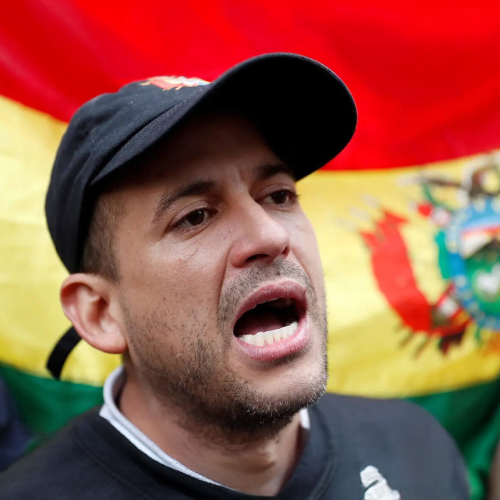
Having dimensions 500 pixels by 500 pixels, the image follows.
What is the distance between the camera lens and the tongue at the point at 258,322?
1.16 metres

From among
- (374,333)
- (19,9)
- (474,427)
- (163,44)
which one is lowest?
(474,427)

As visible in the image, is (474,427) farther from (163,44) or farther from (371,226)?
(163,44)

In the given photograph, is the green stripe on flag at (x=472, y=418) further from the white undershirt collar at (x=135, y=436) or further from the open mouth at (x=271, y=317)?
the white undershirt collar at (x=135, y=436)

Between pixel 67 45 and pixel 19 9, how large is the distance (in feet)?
0.55

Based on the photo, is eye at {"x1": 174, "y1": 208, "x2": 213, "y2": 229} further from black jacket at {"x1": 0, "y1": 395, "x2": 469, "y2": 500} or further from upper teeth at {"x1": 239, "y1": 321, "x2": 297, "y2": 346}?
black jacket at {"x1": 0, "y1": 395, "x2": 469, "y2": 500}

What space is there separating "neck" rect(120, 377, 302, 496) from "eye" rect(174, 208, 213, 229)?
0.41m

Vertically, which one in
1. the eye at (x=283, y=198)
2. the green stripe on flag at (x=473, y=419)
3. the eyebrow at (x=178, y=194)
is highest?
the eyebrow at (x=178, y=194)

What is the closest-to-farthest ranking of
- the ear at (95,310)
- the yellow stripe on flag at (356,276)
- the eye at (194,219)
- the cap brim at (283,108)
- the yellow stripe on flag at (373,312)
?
the cap brim at (283,108) < the eye at (194,219) < the ear at (95,310) < the yellow stripe on flag at (356,276) < the yellow stripe on flag at (373,312)

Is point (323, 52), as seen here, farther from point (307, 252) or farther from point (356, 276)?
point (307, 252)

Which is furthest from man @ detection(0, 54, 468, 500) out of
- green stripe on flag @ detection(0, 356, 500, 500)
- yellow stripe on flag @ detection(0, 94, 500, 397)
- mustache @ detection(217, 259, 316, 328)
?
green stripe on flag @ detection(0, 356, 500, 500)

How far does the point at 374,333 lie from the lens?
1912mm

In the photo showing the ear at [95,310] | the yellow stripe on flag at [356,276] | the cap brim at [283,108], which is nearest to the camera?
the cap brim at [283,108]

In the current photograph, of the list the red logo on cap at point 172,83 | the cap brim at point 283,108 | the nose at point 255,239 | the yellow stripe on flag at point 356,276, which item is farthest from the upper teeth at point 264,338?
the yellow stripe on flag at point 356,276

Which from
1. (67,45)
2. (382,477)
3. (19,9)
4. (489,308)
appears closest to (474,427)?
(489,308)
